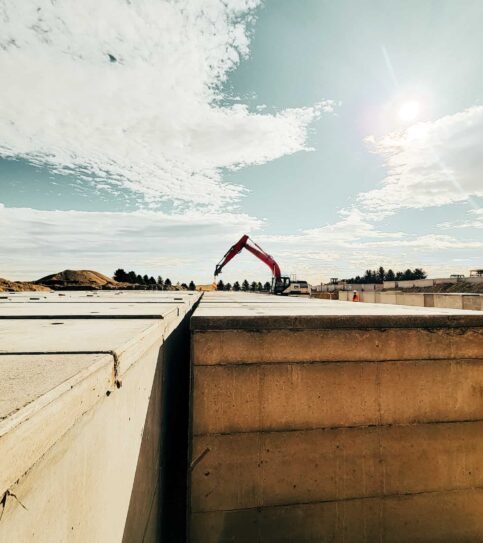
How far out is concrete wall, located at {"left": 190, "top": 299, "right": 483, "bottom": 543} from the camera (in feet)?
13.6

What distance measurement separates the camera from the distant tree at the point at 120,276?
75750 millimetres

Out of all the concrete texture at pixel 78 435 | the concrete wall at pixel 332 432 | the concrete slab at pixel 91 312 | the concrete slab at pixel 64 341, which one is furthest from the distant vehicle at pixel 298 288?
the concrete slab at pixel 64 341

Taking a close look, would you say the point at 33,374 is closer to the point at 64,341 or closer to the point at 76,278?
the point at 64,341

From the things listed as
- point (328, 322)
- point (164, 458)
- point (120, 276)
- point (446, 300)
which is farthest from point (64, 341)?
point (120, 276)

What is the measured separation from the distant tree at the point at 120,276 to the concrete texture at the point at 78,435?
7677 centimetres

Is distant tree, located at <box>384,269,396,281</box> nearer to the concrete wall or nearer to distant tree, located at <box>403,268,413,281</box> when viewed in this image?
distant tree, located at <box>403,268,413,281</box>

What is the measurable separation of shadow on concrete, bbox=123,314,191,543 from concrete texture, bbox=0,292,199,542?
0.03 meters

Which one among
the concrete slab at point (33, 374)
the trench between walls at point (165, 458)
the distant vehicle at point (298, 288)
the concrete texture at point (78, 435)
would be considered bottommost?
the trench between walls at point (165, 458)

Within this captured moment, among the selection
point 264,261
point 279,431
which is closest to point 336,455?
point 279,431

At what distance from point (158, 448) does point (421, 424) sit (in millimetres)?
3407

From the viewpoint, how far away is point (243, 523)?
162 inches

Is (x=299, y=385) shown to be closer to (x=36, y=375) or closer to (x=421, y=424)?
(x=421, y=424)

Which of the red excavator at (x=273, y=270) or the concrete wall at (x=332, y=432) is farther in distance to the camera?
the red excavator at (x=273, y=270)

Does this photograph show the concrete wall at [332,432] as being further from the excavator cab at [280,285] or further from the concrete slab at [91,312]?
the excavator cab at [280,285]
